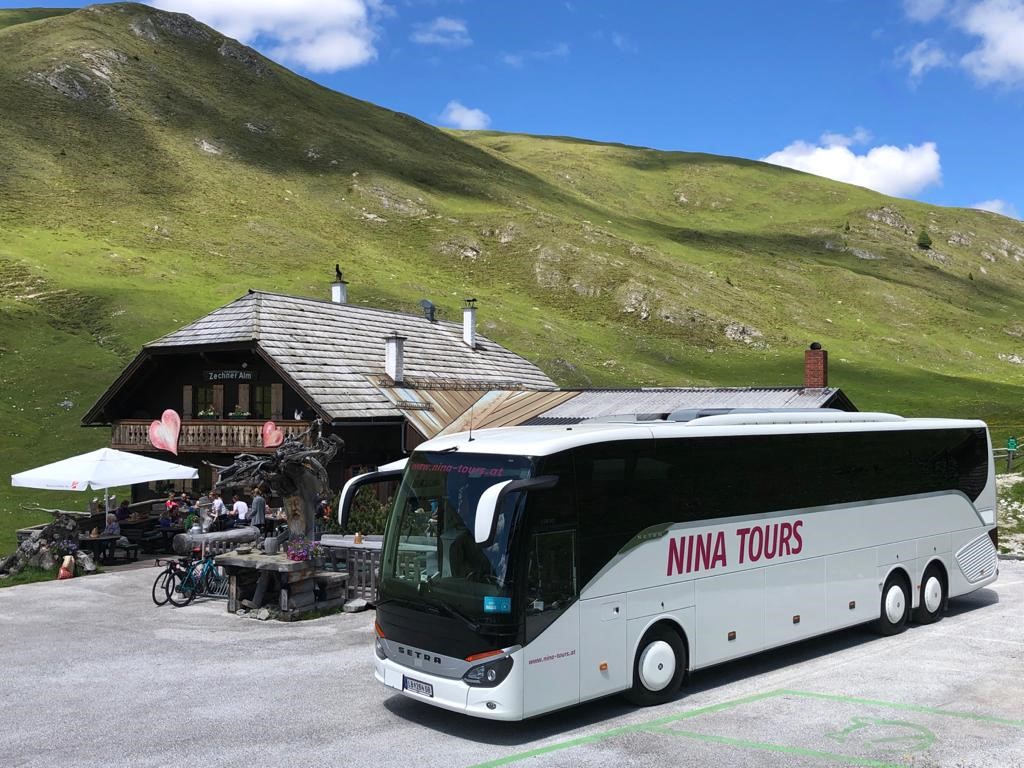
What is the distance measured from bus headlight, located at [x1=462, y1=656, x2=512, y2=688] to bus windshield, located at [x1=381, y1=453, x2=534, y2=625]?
498 millimetres

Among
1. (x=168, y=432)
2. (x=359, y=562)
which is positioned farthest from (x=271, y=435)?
(x=359, y=562)

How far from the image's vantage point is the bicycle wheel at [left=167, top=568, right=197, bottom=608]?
763 inches

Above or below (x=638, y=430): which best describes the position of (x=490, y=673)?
below

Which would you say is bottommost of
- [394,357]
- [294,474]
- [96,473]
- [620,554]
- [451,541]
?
[620,554]

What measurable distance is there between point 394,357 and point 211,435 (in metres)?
6.98

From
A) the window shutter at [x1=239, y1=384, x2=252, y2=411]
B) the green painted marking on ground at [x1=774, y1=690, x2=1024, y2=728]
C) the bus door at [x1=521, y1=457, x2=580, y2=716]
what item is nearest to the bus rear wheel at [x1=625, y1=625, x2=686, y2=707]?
the bus door at [x1=521, y1=457, x2=580, y2=716]

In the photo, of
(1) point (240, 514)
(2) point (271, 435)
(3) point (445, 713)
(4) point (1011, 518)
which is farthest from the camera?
(2) point (271, 435)

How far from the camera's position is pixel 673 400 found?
3073 cm

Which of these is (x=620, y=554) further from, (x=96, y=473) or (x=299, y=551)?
(x=96, y=473)

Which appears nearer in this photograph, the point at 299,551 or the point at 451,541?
the point at 451,541

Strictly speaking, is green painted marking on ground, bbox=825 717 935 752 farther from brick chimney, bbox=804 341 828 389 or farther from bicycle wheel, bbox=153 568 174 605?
brick chimney, bbox=804 341 828 389

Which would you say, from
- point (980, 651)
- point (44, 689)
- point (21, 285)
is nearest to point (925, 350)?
point (21, 285)

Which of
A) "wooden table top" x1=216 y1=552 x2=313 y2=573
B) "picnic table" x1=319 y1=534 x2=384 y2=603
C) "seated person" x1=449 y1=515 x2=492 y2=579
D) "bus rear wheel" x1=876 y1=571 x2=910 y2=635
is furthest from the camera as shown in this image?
"picnic table" x1=319 y1=534 x2=384 y2=603

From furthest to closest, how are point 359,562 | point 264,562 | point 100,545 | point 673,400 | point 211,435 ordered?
point 211,435, point 673,400, point 100,545, point 359,562, point 264,562
